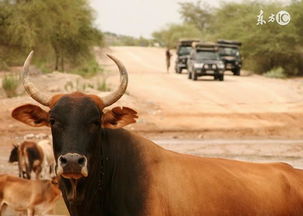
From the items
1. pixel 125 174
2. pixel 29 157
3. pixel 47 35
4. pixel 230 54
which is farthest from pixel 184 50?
pixel 125 174

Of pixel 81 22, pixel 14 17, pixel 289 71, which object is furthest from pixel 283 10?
pixel 14 17

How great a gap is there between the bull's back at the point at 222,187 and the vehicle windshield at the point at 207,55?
31595mm

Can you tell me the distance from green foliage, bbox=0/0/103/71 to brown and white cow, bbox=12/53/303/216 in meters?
25.1

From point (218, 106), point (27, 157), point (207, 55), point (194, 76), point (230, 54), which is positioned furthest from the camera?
point (230, 54)

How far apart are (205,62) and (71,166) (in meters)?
33.1

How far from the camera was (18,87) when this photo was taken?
29.5 metres

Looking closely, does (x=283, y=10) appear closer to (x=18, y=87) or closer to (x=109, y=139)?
(x=18, y=87)

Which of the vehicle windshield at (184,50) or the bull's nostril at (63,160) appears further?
the vehicle windshield at (184,50)

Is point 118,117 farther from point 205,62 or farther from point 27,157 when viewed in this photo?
point 205,62

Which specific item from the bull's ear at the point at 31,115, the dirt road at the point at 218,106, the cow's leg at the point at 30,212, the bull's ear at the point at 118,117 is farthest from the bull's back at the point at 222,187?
the dirt road at the point at 218,106

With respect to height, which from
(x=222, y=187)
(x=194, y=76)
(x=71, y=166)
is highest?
(x=71, y=166)

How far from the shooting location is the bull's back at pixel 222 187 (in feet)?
21.0

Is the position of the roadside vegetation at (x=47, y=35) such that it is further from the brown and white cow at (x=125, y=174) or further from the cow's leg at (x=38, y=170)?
the brown and white cow at (x=125, y=174)

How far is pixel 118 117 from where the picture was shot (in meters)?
6.46
